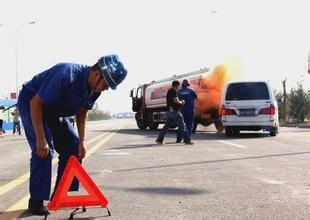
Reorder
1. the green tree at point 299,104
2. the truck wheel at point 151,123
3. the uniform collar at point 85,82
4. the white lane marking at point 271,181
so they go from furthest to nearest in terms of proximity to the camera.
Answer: the green tree at point 299,104 < the truck wheel at point 151,123 < the white lane marking at point 271,181 < the uniform collar at point 85,82

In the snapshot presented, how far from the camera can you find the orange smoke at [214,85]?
21.2 m

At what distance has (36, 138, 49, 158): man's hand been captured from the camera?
4.52 metres

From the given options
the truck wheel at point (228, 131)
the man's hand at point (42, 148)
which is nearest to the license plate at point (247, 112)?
the truck wheel at point (228, 131)

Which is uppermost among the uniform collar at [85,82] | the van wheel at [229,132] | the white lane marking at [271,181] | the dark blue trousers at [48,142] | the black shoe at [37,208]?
the uniform collar at [85,82]

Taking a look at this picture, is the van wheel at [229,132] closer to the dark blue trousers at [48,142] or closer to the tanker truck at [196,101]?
the tanker truck at [196,101]

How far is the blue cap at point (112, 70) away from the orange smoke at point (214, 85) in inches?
663

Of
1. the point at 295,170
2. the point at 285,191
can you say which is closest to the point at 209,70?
the point at 295,170

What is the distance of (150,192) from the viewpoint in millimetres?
6035

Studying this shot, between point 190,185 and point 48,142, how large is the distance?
2.33 metres

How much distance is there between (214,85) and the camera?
70.7ft

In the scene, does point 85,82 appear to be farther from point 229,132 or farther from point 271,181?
point 229,132

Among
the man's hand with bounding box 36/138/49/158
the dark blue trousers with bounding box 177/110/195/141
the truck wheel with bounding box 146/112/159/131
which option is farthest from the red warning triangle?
the truck wheel with bounding box 146/112/159/131

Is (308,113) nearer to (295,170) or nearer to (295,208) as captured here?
(295,170)

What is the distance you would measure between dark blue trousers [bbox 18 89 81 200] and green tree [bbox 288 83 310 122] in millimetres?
41514
